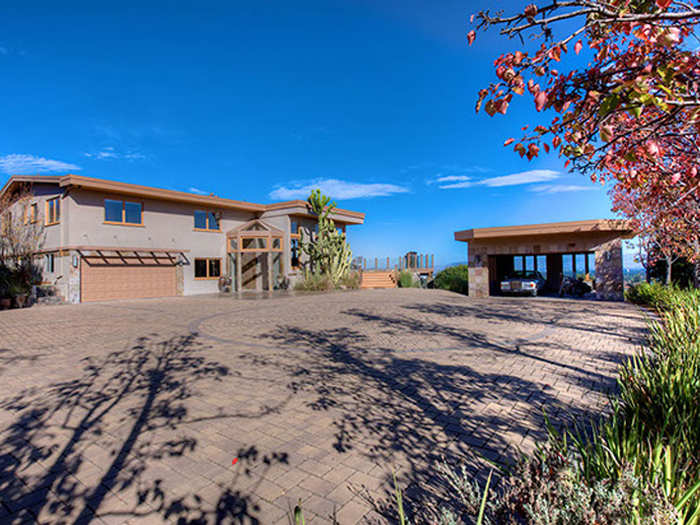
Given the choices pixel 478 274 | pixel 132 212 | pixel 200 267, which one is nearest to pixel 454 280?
pixel 478 274

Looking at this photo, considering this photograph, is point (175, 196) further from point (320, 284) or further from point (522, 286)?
point (522, 286)

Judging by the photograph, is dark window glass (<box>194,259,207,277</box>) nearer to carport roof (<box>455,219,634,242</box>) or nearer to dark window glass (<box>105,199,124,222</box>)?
dark window glass (<box>105,199,124,222</box>)

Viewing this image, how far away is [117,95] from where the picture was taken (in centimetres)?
2339

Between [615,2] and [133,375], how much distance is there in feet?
23.6

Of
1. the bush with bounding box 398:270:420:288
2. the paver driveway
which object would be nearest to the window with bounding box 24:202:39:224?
the paver driveway

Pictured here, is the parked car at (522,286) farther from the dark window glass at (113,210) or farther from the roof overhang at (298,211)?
the dark window glass at (113,210)

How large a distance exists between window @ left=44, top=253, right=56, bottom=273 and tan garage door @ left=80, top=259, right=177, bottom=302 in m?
2.39

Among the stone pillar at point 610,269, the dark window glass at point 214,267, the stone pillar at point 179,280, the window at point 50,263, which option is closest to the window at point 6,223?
the window at point 50,263

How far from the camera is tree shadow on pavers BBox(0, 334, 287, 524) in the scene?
105 inches

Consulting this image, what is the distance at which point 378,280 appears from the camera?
27531mm

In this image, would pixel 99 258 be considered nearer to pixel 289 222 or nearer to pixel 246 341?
pixel 289 222

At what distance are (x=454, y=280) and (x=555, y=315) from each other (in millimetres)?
10432

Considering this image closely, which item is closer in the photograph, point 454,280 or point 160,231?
point 160,231

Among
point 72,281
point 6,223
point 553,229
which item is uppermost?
point 6,223
